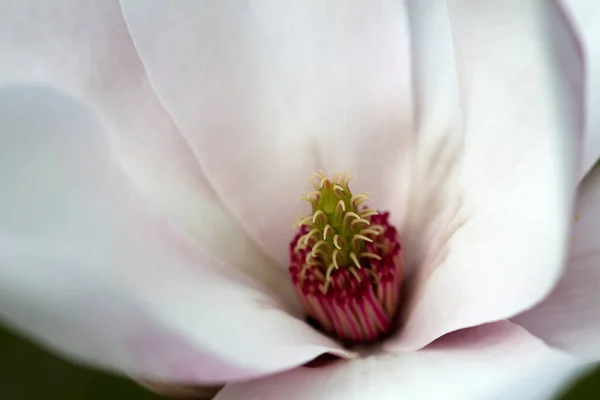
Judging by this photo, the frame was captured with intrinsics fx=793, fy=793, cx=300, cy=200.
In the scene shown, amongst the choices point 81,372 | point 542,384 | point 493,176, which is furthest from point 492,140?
point 81,372

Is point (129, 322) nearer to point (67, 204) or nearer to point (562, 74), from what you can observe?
point (67, 204)

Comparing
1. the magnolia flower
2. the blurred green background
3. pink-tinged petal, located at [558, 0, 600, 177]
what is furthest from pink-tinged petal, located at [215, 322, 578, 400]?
the blurred green background

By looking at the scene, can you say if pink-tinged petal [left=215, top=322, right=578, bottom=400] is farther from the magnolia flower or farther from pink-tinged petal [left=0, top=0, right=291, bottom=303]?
pink-tinged petal [left=0, top=0, right=291, bottom=303]

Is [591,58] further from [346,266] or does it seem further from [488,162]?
[346,266]

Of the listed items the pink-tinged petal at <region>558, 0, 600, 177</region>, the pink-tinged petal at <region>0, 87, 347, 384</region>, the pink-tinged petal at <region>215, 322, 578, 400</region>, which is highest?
the pink-tinged petal at <region>0, 87, 347, 384</region>

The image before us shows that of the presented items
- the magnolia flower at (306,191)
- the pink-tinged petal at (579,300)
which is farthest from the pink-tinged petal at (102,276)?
the pink-tinged petal at (579,300)

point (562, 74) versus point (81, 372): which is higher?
point (562, 74)
